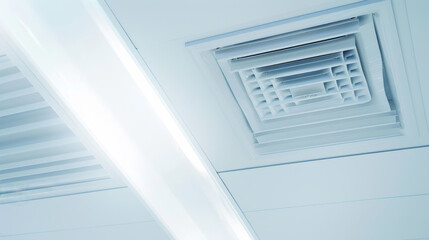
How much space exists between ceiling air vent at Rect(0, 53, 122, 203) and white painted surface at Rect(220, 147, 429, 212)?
45cm

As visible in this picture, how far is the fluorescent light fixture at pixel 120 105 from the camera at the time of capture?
98 centimetres

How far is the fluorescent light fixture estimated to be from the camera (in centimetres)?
98

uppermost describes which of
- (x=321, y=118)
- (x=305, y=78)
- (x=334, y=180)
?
(x=305, y=78)

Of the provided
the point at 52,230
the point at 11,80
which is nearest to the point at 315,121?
the point at 11,80

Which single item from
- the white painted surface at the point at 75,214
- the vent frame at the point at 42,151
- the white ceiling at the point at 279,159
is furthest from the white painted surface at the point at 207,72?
the white painted surface at the point at 75,214

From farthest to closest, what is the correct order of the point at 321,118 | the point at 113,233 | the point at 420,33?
the point at 113,233 < the point at 321,118 < the point at 420,33

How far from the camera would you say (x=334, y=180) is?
54.1 inches

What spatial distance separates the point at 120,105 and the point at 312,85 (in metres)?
0.50

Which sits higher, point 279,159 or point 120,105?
point 120,105

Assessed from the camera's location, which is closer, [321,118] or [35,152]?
[321,118]

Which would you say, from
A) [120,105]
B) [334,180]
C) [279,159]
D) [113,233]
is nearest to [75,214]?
[113,233]

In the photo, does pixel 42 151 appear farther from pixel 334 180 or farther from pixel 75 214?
pixel 334 180

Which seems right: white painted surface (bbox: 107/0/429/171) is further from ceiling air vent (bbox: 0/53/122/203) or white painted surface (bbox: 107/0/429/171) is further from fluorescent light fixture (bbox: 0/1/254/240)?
ceiling air vent (bbox: 0/53/122/203)

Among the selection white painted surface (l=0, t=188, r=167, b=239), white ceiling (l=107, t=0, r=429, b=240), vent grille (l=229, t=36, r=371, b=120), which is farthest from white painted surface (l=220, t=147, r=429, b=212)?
white painted surface (l=0, t=188, r=167, b=239)
